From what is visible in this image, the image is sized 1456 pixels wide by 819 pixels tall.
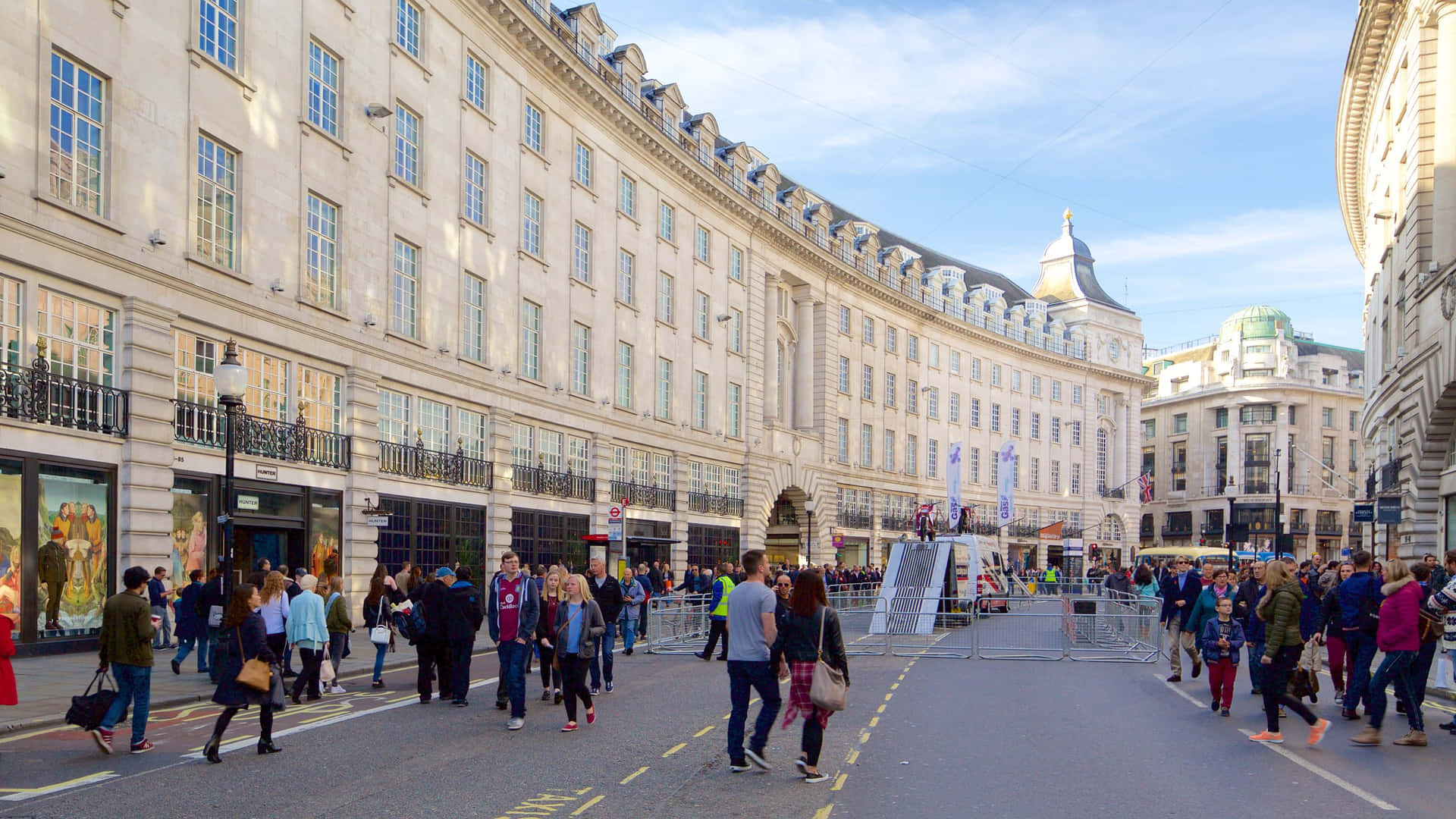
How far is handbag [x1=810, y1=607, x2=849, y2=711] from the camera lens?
10094 mm

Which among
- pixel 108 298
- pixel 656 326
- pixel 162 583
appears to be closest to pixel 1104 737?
pixel 162 583

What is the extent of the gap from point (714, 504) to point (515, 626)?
36.5 metres

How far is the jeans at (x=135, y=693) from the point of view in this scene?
11.6 metres

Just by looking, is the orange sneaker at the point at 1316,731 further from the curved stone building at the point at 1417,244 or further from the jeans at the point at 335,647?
the curved stone building at the point at 1417,244

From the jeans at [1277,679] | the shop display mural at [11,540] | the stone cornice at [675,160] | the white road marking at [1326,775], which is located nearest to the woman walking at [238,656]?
the white road marking at [1326,775]

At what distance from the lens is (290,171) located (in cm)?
2673

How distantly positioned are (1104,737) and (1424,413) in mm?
19869

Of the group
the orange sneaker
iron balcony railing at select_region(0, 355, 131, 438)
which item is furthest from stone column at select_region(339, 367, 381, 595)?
the orange sneaker

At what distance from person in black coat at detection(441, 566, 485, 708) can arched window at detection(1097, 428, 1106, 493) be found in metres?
82.7

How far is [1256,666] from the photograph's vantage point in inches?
683

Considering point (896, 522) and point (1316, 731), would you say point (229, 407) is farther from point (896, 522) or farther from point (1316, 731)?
point (896, 522)

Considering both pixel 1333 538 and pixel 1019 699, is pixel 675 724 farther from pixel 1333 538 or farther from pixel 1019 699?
pixel 1333 538

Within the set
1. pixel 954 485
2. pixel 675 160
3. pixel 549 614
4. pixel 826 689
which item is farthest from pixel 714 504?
pixel 826 689

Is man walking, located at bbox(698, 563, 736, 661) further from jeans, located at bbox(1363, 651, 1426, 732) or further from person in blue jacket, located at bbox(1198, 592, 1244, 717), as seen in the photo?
jeans, located at bbox(1363, 651, 1426, 732)
